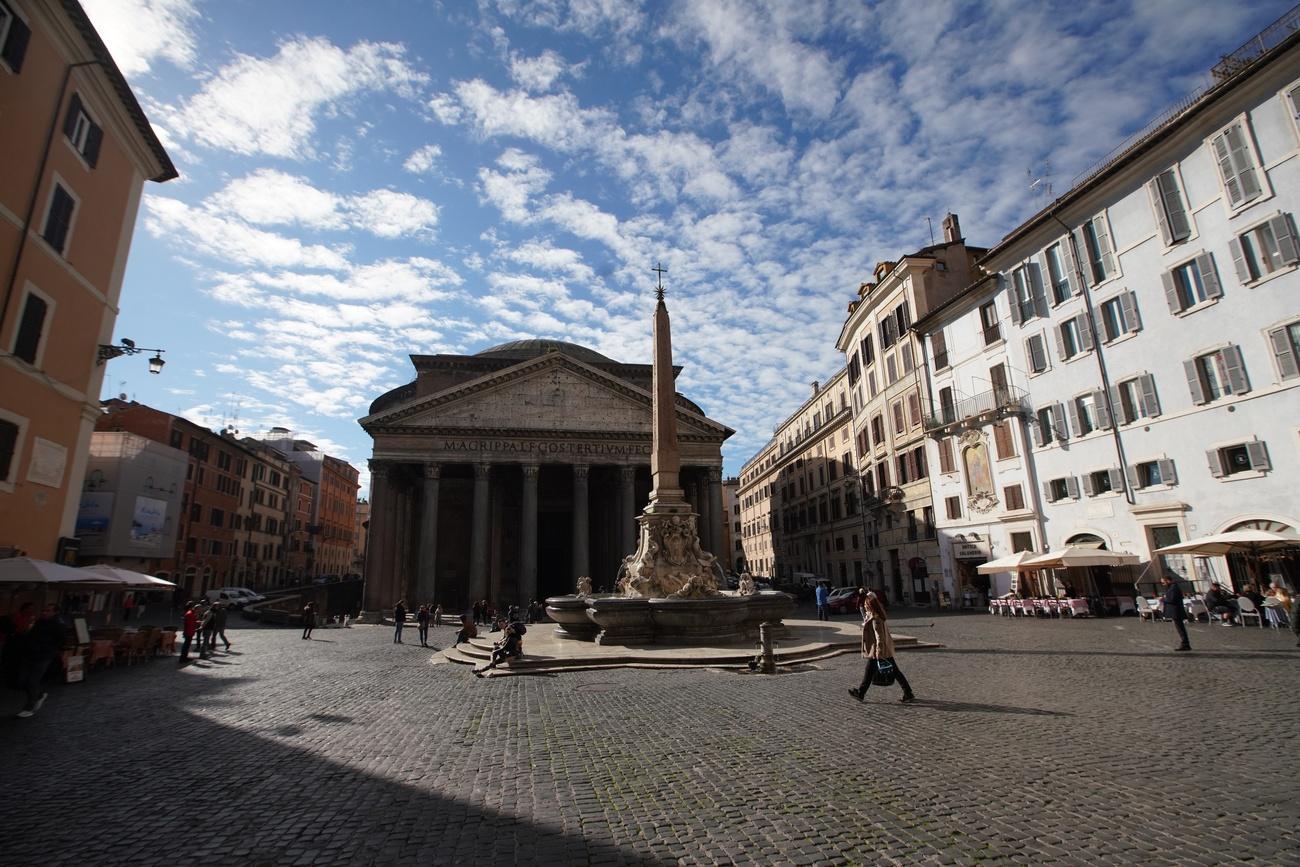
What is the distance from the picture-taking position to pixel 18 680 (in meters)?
8.53

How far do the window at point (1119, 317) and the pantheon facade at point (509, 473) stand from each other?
1900 centimetres

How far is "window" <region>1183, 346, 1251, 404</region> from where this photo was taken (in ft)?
52.9

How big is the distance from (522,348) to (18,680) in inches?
1629

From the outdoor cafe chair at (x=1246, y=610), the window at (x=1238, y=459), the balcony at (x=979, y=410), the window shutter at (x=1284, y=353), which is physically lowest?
the outdoor cafe chair at (x=1246, y=610)

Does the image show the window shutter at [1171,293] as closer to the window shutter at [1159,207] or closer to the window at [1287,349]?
the window shutter at [1159,207]

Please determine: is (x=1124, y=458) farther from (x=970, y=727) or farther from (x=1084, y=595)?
(x=970, y=727)

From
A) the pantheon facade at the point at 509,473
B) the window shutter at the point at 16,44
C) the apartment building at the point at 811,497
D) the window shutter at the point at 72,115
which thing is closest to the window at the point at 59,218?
the window shutter at the point at 72,115

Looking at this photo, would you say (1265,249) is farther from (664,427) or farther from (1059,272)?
(664,427)

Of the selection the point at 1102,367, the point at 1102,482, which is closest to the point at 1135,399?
the point at 1102,367

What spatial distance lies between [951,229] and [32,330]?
113 ft

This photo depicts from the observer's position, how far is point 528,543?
32.5 meters

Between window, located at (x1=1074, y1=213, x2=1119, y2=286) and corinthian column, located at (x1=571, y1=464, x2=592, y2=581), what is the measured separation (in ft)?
75.4

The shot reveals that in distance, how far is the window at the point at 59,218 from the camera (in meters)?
13.6

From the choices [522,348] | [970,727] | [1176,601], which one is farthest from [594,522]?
[970,727]
